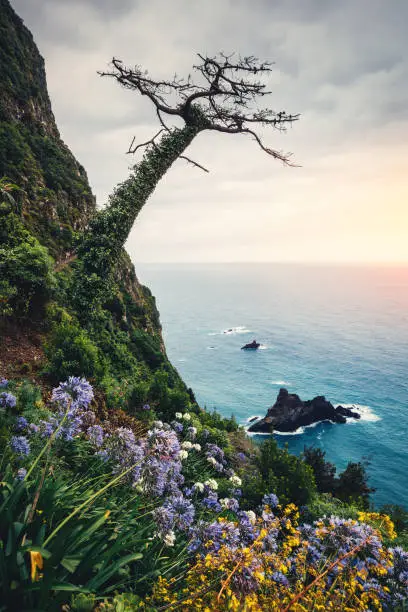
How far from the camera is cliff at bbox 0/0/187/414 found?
822cm

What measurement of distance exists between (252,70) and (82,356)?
36.9 ft

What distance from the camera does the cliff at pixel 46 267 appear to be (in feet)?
27.0

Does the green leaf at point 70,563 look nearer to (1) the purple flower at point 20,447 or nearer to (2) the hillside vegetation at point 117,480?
(2) the hillside vegetation at point 117,480

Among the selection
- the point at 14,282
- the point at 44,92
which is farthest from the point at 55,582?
the point at 44,92

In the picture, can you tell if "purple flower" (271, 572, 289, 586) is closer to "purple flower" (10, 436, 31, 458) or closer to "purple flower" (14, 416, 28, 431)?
"purple flower" (10, 436, 31, 458)

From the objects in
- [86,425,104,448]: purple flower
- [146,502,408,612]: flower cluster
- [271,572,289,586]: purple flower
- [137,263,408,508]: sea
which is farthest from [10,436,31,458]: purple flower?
[137,263,408,508]: sea

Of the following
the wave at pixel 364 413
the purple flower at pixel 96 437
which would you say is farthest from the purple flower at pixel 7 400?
the wave at pixel 364 413

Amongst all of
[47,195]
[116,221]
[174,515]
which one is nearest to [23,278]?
[116,221]

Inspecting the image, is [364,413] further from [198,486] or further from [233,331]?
[233,331]

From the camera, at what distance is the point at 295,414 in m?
47.6

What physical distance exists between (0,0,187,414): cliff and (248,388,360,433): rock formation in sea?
3114 cm

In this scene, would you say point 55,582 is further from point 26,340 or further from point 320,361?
point 320,361

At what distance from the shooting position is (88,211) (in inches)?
810

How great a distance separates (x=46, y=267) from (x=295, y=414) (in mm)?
46657
